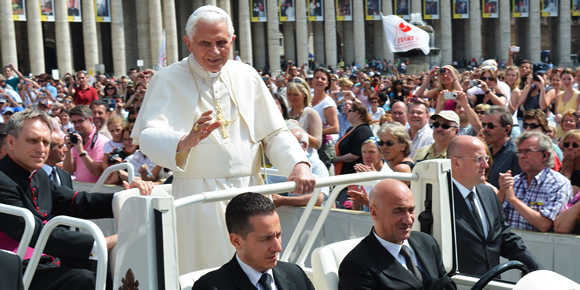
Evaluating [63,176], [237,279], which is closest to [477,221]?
[237,279]

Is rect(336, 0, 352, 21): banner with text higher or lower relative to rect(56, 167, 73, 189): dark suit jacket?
higher

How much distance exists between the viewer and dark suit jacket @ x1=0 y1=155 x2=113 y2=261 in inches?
151

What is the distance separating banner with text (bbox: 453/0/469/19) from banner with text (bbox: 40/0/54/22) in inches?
1416

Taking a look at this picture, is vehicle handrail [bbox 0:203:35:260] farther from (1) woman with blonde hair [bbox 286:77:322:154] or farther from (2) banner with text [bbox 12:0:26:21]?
(2) banner with text [bbox 12:0:26:21]

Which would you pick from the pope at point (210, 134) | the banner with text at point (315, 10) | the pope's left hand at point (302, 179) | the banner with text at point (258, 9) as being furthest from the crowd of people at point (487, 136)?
the banner with text at point (315, 10)

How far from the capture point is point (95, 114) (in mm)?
10008

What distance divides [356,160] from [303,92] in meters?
1.39

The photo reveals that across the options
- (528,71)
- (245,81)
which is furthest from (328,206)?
(528,71)

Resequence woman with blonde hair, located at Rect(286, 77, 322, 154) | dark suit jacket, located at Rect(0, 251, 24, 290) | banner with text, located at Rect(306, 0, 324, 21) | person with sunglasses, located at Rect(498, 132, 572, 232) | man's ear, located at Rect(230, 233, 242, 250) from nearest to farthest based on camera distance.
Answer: dark suit jacket, located at Rect(0, 251, 24, 290), man's ear, located at Rect(230, 233, 242, 250), person with sunglasses, located at Rect(498, 132, 572, 232), woman with blonde hair, located at Rect(286, 77, 322, 154), banner with text, located at Rect(306, 0, 324, 21)

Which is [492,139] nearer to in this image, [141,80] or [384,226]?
[384,226]

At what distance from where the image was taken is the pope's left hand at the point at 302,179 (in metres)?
3.49

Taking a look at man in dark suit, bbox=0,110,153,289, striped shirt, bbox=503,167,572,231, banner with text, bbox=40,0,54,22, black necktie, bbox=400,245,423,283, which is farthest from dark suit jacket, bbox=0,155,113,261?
banner with text, bbox=40,0,54,22

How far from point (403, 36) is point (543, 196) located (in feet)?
32.4

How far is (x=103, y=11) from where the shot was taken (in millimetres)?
45344
